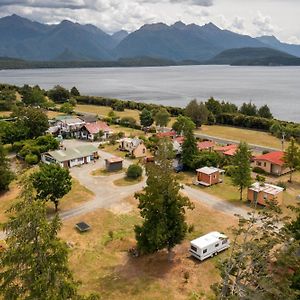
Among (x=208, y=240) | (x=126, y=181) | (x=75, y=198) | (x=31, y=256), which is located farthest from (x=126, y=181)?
(x=31, y=256)

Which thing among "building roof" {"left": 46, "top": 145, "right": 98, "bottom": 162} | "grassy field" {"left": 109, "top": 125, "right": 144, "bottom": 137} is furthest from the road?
"grassy field" {"left": 109, "top": 125, "right": 144, "bottom": 137}

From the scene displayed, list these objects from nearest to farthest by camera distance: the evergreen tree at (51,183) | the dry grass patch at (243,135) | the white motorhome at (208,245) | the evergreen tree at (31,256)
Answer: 1. the evergreen tree at (31,256)
2. the white motorhome at (208,245)
3. the evergreen tree at (51,183)
4. the dry grass patch at (243,135)

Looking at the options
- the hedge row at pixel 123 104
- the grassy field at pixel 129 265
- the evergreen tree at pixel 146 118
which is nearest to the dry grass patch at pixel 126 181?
the grassy field at pixel 129 265

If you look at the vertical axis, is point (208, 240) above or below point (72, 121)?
below

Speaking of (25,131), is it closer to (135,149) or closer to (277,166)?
(135,149)

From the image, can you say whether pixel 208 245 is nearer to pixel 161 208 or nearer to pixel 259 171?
pixel 161 208

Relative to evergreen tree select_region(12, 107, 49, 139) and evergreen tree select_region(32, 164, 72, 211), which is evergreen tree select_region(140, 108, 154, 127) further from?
evergreen tree select_region(32, 164, 72, 211)

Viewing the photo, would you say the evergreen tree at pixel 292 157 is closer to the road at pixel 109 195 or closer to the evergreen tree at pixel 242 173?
the evergreen tree at pixel 242 173
